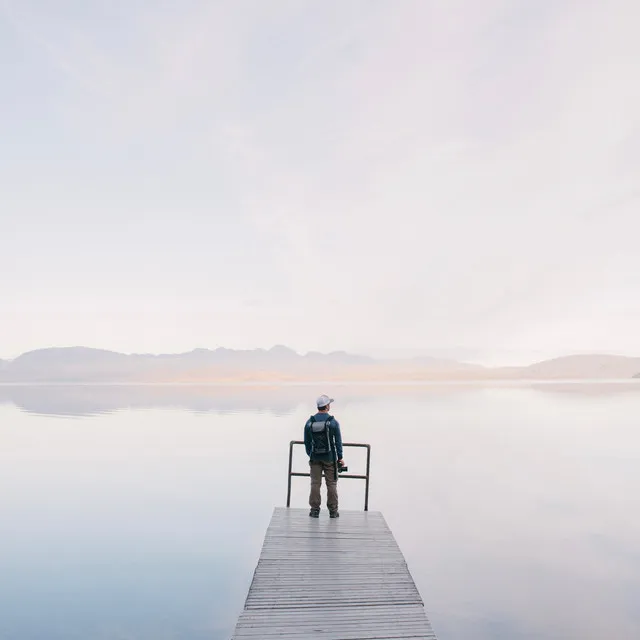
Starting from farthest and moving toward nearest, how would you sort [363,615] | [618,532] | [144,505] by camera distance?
[144,505] → [618,532] → [363,615]

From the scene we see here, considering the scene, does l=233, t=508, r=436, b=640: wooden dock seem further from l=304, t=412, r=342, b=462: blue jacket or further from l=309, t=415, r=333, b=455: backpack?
l=309, t=415, r=333, b=455: backpack

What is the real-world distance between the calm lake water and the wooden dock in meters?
2.31

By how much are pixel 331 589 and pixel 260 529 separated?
9.80 meters

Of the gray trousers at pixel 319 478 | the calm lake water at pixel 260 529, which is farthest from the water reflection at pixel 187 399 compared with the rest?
the gray trousers at pixel 319 478

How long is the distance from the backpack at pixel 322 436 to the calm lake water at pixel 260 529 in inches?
145

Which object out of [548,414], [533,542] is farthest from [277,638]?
[548,414]

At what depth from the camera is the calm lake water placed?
372 inches

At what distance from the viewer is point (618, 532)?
48.0ft

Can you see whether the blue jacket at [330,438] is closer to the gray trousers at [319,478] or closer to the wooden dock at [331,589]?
the gray trousers at [319,478]

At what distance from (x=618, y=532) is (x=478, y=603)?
23.9 feet

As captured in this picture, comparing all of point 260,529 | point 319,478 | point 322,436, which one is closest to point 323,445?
point 322,436

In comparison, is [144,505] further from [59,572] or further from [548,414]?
[548,414]

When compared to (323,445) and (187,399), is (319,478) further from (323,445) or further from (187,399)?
(187,399)

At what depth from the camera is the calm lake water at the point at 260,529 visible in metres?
9.45
